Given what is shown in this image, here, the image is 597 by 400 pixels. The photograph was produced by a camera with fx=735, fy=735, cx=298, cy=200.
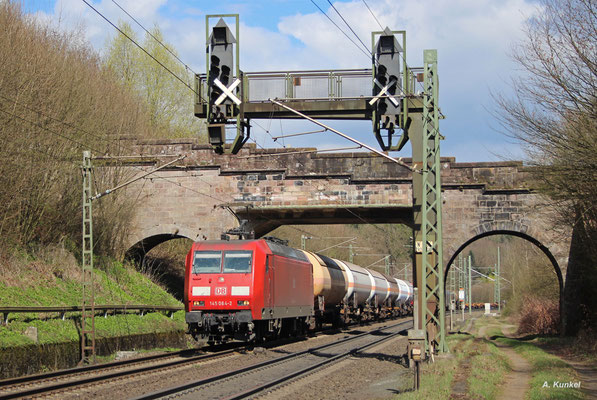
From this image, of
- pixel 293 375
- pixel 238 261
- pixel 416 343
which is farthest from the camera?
pixel 238 261

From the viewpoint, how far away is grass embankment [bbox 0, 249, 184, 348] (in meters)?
16.9

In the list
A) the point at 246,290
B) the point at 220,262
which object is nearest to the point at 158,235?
the point at 220,262

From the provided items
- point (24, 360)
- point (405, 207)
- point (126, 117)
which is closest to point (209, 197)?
point (126, 117)

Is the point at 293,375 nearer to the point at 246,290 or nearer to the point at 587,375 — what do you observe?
the point at 246,290

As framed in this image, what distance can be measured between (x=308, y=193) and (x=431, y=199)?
1045 centimetres

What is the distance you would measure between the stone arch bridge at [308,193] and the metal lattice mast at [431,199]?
9907 millimetres

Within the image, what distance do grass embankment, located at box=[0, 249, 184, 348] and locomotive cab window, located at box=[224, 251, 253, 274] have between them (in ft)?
11.0

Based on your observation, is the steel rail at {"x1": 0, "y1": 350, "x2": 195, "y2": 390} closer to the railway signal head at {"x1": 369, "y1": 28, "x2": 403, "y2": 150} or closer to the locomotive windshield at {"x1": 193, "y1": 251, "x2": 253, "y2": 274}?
the locomotive windshield at {"x1": 193, "y1": 251, "x2": 253, "y2": 274}

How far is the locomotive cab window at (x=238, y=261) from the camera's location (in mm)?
20344

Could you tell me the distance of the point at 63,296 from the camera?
2052cm

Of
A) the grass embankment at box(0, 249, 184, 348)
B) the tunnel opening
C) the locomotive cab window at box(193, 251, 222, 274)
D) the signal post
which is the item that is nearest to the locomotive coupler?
the signal post

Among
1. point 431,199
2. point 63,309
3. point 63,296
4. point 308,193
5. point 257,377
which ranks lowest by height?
point 257,377

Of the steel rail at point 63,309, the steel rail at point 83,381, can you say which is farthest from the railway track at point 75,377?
the steel rail at point 63,309

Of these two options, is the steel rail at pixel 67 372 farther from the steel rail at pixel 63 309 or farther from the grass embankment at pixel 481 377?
the grass embankment at pixel 481 377
